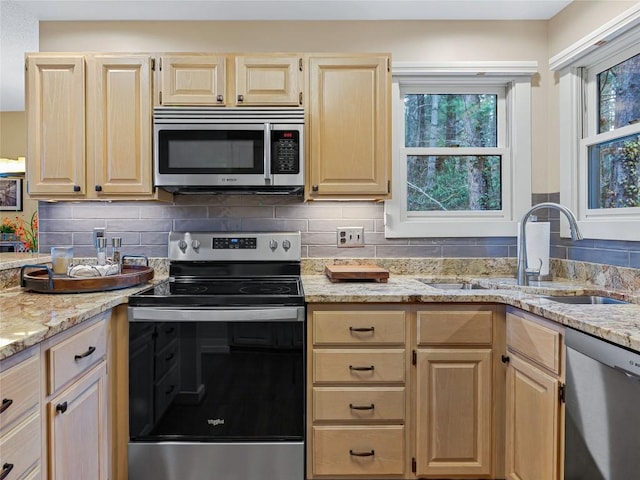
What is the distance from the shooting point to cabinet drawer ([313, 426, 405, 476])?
6.09 feet

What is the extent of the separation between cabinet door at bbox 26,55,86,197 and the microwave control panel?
0.94m

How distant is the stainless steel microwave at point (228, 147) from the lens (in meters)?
2.11

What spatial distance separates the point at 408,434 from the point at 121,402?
1193mm

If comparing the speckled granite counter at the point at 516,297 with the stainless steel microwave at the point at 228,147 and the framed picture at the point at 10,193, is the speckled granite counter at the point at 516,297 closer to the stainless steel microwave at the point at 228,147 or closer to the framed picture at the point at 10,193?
the stainless steel microwave at the point at 228,147

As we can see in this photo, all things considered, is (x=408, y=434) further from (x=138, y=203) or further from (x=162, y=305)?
(x=138, y=203)

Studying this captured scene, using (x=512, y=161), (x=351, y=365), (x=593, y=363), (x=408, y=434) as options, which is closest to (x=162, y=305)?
(x=351, y=365)

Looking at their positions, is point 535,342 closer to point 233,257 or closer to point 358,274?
point 358,274

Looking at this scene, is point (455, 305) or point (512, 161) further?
point (512, 161)

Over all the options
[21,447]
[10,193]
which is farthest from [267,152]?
Result: [10,193]

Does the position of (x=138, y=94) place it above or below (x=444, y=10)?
below

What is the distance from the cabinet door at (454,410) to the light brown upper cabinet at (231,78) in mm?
1392

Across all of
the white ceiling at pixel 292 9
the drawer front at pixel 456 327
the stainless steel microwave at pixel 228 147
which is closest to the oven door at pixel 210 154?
the stainless steel microwave at pixel 228 147

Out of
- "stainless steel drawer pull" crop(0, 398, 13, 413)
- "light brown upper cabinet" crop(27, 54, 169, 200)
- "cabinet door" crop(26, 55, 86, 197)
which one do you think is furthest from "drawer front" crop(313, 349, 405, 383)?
"cabinet door" crop(26, 55, 86, 197)

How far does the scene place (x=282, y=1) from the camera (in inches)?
90.5
